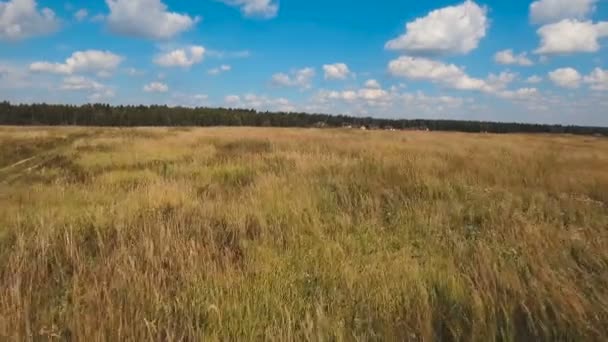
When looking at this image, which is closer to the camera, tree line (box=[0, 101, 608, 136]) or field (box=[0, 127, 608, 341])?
field (box=[0, 127, 608, 341])

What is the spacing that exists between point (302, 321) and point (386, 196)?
4.58 metres

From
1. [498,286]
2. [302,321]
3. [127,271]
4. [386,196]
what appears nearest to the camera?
[302,321]

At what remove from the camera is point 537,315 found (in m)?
2.64

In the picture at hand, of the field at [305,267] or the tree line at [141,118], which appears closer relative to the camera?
the field at [305,267]

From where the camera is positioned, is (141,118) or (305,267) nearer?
(305,267)

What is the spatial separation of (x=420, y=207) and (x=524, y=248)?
2245 mm

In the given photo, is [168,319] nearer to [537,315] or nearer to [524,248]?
[537,315]

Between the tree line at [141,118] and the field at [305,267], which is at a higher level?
the tree line at [141,118]

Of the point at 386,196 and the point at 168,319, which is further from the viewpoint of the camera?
the point at 386,196

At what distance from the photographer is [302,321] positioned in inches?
104

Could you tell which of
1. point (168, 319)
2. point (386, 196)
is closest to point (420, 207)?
point (386, 196)

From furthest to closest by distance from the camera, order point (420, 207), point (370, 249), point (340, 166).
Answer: point (340, 166) → point (420, 207) → point (370, 249)

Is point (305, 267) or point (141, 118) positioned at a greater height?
point (141, 118)

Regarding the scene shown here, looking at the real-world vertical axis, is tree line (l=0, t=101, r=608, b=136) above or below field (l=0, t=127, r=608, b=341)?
above
